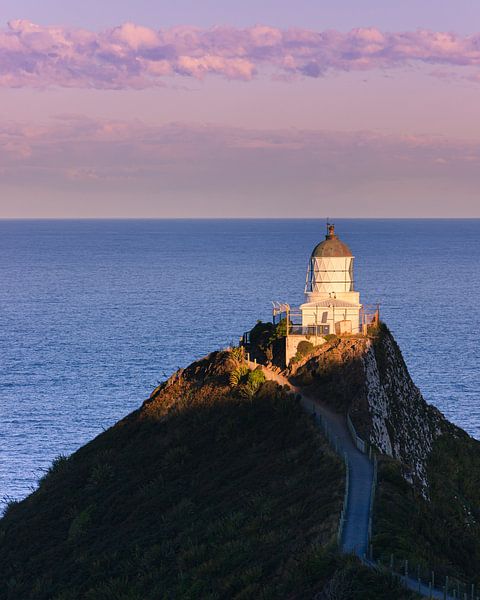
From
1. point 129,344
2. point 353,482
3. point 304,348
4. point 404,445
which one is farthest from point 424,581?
point 129,344

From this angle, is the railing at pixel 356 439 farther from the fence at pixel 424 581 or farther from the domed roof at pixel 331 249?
the domed roof at pixel 331 249

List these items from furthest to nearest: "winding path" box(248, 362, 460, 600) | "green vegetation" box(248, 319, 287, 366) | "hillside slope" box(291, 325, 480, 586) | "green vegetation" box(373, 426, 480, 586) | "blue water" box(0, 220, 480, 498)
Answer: "blue water" box(0, 220, 480, 498)
"green vegetation" box(248, 319, 287, 366)
"hillside slope" box(291, 325, 480, 586)
"green vegetation" box(373, 426, 480, 586)
"winding path" box(248, 362, 460, 600)

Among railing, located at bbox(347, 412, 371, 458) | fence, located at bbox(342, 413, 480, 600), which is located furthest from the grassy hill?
railing, located at bbox(347, 412, 371, 458)

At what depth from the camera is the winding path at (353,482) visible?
3412 centimetres

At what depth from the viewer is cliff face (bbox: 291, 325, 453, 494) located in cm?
5425

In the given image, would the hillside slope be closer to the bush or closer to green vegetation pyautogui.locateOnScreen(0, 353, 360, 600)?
the bush

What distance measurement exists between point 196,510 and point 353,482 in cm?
821

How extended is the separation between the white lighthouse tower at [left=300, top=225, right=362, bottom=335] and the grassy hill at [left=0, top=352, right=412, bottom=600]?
21.2ft

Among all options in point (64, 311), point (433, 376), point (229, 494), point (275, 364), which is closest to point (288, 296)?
point (64, 311)

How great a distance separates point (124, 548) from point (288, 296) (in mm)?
125040

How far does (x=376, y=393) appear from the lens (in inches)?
2248

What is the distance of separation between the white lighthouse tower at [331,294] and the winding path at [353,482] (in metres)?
4.70

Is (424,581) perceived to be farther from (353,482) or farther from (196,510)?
(196,510)

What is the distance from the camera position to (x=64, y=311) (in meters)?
162
